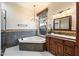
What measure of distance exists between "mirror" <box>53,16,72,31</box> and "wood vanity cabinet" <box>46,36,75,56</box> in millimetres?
192

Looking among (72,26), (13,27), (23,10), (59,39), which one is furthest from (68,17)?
(13,27)

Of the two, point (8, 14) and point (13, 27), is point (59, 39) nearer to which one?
point (13, 27)

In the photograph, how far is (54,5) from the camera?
2432 millimetres

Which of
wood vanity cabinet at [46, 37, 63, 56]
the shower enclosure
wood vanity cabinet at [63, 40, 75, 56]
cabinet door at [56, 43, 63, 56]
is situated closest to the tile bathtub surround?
the shower enclosure

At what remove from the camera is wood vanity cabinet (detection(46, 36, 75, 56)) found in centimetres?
236

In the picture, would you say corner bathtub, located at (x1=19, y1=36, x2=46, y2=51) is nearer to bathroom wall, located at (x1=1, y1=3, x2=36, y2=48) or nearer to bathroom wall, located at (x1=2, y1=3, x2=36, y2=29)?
bathroom wall, located at (x1=1, y1=3, x2=36, y2=48)

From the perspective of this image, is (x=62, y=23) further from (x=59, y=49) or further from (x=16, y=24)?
(x=16, y=24)

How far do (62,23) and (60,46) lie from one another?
390 mm

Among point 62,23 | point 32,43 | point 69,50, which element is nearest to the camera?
point 69,50

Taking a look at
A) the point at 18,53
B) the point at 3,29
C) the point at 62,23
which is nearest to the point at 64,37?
the point at 62,23

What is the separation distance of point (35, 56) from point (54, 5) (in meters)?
0.88

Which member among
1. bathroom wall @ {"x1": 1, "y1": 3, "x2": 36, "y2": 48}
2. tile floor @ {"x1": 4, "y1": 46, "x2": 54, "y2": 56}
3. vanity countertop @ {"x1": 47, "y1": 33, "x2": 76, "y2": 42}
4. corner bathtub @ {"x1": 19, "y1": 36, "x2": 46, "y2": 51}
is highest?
bathroom wall @ {"x1": 1, "y1": 3, "x2": 36, "y2": 48}

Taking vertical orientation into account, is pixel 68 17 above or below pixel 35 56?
above

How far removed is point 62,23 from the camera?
8.18ft
